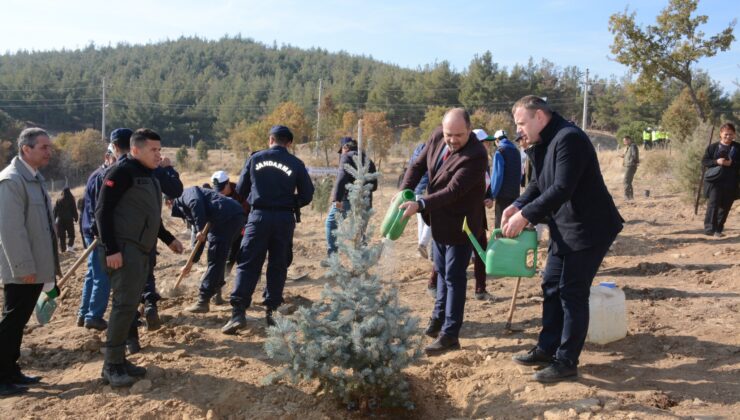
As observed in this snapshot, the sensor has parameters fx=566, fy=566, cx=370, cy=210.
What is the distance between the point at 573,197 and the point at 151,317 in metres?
3.92

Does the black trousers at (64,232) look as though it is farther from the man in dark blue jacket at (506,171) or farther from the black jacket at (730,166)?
the black jacket at (730,166)

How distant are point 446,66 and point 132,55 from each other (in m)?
95.2

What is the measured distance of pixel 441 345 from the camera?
14.8 feet

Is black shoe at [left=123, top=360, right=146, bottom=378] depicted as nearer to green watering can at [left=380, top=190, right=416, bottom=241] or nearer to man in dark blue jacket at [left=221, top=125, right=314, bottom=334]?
man in dark blue jacket at [left=221, top=125, right=314, bottom=334]

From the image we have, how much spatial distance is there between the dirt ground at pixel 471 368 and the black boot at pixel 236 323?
0.25 ft

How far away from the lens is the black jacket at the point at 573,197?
3608mm

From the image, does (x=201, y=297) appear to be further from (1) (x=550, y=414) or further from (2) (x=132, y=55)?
(2) (x=132, y=55)

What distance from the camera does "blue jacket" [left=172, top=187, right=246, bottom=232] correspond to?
5.95m

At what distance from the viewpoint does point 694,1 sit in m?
21.8

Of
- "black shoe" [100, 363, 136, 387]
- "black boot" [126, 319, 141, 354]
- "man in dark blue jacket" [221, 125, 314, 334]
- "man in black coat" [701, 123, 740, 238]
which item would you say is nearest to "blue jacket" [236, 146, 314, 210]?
"man in dark blue jacket" [221, 125, 314, 334]

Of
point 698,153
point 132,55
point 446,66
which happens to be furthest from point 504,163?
point 132,55

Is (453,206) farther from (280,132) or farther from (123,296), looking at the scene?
(123,296)

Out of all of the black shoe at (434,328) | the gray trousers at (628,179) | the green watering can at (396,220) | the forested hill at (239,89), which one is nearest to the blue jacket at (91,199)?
the green watering can at (396,220)

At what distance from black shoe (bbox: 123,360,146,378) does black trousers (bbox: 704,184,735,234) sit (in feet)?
27.5
